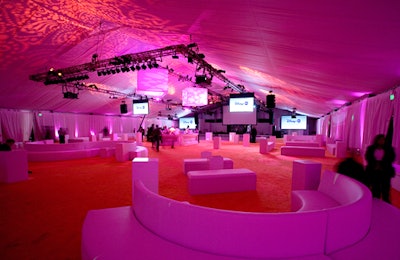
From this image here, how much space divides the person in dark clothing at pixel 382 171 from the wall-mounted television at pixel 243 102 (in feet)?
37.5

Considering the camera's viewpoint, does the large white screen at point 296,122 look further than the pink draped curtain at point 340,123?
Yes

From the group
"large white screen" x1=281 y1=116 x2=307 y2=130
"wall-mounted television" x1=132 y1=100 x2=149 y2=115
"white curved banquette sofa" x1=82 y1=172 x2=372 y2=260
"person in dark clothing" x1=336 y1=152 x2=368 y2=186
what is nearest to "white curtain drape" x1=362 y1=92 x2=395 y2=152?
"person in dark clothing" x1=336 y1=152 x2=368 y2=186

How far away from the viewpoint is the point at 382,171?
11.8 feet

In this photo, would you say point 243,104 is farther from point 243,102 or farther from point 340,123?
point 340,123

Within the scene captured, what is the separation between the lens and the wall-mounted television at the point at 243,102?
14952 millimetres

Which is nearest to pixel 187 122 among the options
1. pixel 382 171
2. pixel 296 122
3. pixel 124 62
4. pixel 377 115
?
pixel 296 122

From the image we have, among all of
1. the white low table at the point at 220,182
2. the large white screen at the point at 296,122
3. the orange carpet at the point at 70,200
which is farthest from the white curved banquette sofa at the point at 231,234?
the large white screen at the point at 296,122

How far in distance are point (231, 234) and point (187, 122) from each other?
30.8 m

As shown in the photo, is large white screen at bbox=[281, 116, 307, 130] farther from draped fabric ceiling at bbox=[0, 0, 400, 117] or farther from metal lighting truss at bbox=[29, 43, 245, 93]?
draped fabric ceiling at bbox=[0, 0, 400, 117]

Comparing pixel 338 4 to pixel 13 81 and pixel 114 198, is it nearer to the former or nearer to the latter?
pixel 114 198

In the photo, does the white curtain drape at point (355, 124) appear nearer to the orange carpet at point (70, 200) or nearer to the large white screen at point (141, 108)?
the orange carpet at point (70, 200)

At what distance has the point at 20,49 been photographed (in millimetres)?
7312

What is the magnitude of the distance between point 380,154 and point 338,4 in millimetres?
2681

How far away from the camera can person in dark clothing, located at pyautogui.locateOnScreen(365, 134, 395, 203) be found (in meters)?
3.56
